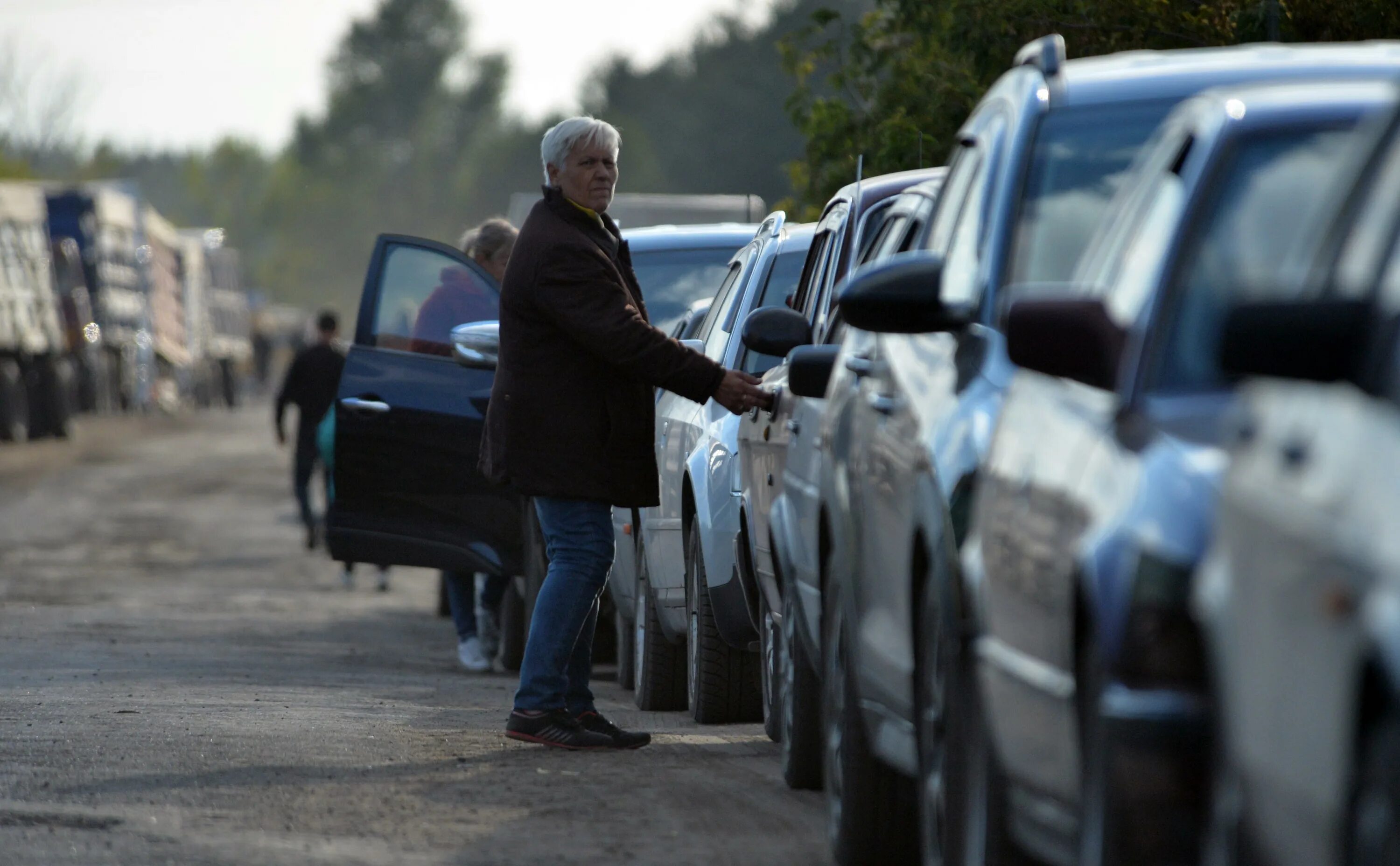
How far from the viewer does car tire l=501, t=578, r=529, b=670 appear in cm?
1307

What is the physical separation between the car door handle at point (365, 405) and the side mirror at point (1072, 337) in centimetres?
831

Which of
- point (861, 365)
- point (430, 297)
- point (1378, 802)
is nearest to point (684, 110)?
point (430, 297)

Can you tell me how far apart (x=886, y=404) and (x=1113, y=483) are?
188 cm

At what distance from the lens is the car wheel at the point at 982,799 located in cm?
457

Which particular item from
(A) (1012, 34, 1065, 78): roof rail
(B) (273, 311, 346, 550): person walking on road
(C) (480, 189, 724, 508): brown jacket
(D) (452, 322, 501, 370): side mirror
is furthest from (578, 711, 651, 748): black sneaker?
(B) (273, 311, 346, 550): person walking on road

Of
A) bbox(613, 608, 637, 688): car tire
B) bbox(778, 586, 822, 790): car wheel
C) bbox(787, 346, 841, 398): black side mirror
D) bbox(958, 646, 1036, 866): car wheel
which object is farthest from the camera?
bbox(613, 608, 637, 688): car tire

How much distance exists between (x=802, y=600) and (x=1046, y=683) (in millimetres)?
2930

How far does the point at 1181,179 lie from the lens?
4.32 meters

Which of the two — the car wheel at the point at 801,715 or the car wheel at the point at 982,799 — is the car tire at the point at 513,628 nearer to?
the car wheel at the point at 801,715

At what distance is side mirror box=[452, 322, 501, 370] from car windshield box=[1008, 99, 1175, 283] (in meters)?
5.65

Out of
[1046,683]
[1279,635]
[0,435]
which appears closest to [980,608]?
[1046,683]

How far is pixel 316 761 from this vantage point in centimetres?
800

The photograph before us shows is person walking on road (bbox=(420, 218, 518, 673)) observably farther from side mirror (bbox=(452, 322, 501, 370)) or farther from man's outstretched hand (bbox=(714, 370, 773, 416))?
man's outstretched hand (bbox=(714, 370, 773, 416))

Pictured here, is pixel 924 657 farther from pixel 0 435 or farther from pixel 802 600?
pixel 0 435
